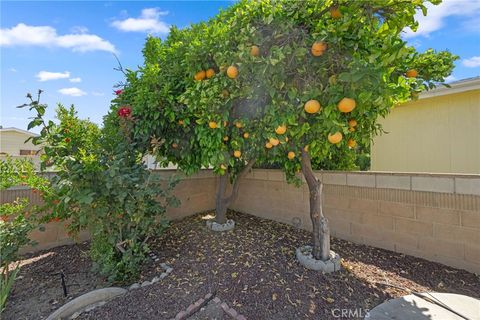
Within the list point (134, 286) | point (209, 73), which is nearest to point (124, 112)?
point (209, 73)

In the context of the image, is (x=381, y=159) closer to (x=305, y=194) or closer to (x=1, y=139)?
(x=305, y=194)

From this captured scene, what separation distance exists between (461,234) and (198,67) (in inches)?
136

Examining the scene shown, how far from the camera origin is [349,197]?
3547mm

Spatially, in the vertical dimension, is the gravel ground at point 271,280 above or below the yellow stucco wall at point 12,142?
below

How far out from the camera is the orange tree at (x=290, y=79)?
1.82 m

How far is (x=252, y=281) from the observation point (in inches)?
94.0

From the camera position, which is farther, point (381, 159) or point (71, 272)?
point (381, 159)

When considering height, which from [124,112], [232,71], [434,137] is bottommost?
[434,137]

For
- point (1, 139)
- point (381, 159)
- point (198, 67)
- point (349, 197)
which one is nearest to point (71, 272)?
point (198, 67)

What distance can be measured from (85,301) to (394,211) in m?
3.63

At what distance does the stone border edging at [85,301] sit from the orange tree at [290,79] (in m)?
1.60

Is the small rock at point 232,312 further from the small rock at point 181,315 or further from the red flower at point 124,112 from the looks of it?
the red flower at point 124,112

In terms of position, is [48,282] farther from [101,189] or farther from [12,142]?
[12,142]

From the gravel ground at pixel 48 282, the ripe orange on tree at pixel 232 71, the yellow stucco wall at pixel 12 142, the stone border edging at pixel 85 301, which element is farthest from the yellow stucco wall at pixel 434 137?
the yellow stucco wall at pixel 12 142
